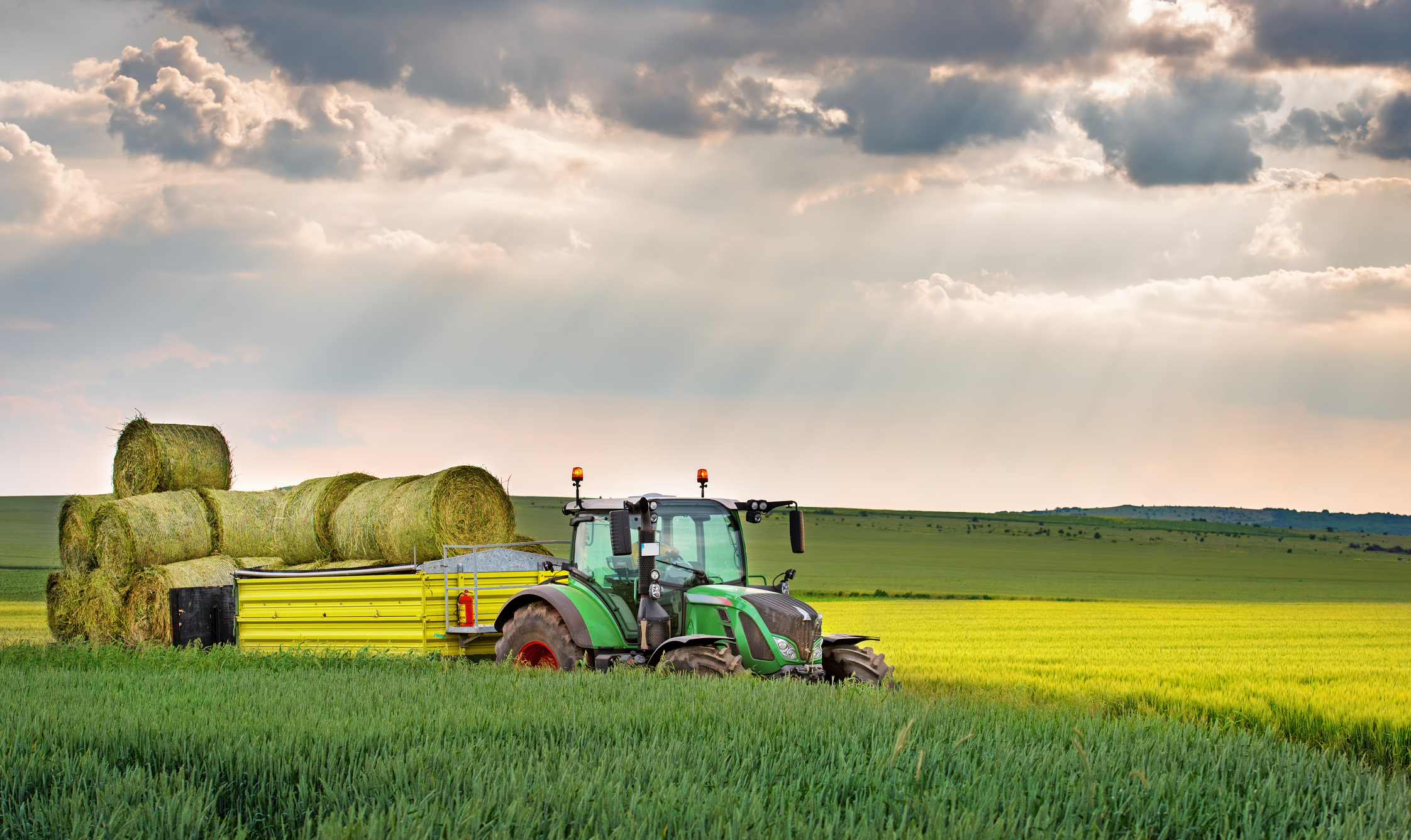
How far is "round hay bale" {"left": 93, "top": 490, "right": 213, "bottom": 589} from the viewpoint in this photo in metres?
15.6

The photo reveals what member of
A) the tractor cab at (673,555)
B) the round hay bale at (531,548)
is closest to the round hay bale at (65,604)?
the round hay bale at (531,548)

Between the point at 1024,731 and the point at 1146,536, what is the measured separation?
99.8m

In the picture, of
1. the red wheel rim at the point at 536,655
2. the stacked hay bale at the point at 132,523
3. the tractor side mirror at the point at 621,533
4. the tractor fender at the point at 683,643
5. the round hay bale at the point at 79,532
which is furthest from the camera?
the round hay bale at the point at 79,532

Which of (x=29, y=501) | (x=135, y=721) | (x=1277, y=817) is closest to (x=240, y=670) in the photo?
(x=135, y=721)

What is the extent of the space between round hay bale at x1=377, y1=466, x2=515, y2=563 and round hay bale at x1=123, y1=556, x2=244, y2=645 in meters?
2.94

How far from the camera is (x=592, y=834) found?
4516 millimetres

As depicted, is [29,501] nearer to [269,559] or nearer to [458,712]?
[269,559]

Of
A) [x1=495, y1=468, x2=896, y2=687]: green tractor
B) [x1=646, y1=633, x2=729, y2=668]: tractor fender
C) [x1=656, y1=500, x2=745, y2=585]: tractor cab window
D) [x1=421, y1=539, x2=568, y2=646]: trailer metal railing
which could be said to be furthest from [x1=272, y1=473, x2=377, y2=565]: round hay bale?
[x1=646, y1=633, x2=729, y2=668]: tractor fender

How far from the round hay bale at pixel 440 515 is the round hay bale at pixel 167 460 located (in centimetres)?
477

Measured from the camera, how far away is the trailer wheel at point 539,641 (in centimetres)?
1031

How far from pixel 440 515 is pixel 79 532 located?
6729mm

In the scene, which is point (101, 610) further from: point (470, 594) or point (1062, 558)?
point (1062, 558)

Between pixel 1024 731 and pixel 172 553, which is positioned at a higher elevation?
pixel 172 553

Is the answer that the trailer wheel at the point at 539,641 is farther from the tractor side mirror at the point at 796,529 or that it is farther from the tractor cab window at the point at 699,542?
the tractor side mirror at the point at 796,529
